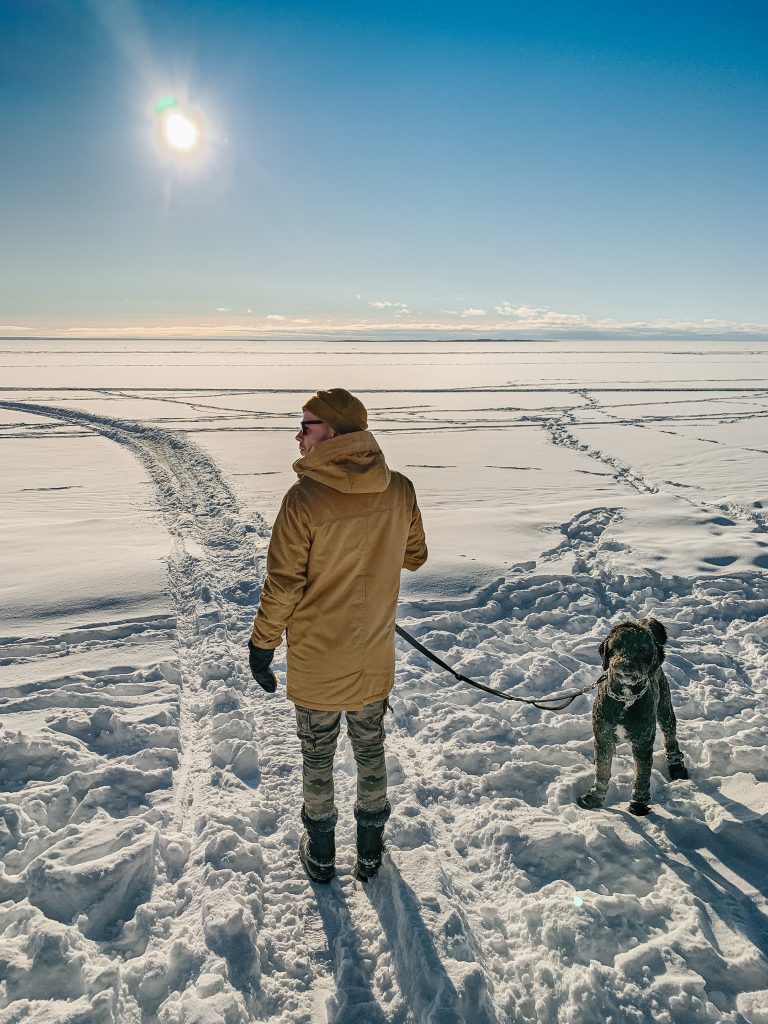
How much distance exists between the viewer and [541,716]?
3658 mm

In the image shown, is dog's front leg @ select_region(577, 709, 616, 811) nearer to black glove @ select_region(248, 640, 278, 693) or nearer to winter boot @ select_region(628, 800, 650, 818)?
winter boot @ select_region(628, 800, 650, 818)

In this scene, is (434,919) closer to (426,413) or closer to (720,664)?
(720,664)

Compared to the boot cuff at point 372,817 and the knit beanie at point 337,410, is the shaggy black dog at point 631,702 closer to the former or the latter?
the boot cuff at point 372,817

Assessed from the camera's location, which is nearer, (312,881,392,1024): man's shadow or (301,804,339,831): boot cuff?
(312,881,392,1024): man's shadow

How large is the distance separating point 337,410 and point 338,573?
0.57 metres

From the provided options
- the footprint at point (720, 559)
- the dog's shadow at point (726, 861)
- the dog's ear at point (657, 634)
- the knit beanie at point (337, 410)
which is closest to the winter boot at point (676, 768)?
the dog's shadow at point (726, 861)

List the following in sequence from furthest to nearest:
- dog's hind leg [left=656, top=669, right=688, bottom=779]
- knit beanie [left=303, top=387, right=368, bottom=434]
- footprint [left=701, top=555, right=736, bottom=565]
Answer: footprint [left=701, top=555, right=736, bottom=565] → dog's hind leg [left=656, top=669, right=688, bottom=779] → knit beanie [left=303, top=387, right=368, bottom=434]

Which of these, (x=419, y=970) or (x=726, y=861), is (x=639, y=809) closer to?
(x=726, y=861)

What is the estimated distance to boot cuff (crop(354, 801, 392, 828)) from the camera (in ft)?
8.14

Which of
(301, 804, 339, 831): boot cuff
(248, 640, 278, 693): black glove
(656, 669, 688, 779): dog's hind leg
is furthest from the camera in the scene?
(656, 669, 688, 779): dog's hind leg

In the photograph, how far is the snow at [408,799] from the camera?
208 cm

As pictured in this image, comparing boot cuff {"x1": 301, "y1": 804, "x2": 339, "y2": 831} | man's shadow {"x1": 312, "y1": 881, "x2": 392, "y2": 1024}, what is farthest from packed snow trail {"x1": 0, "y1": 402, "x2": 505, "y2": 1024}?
boot cuff {"x1": 301, "y1": 804, "x2": 339, "y2": 831}

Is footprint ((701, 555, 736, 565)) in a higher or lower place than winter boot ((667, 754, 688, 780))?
higher

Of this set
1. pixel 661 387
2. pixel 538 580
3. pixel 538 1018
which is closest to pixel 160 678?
pixel 538 1018
